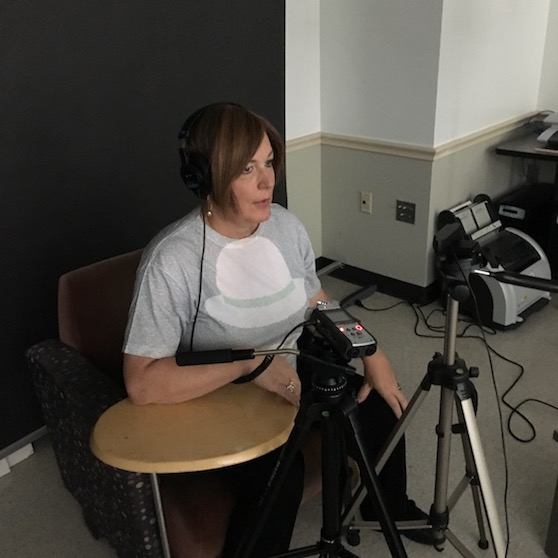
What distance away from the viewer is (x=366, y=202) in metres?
2.78

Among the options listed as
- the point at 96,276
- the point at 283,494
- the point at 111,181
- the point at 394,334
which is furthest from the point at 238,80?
the point at 283,494

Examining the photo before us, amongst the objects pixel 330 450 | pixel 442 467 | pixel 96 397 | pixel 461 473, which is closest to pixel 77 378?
pixel 96 397

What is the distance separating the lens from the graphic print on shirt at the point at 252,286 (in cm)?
126

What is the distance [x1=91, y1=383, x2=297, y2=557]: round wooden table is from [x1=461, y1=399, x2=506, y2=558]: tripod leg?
0.33 meters

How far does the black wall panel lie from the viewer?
1583 mm

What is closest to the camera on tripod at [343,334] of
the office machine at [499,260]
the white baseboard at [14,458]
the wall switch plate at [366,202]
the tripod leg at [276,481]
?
the tripod leg at [276,481]

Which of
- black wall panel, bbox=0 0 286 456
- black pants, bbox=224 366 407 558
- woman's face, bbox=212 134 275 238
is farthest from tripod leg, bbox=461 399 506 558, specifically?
black wall panel, bbox=0 0 286 456

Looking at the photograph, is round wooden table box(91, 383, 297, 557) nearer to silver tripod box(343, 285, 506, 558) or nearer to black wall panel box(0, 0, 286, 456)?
silver tripod box(343, 285, 506, 558)

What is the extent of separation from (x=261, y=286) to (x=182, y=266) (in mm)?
198

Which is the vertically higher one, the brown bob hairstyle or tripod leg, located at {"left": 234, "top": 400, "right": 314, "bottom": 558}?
the brown bob hairstyle

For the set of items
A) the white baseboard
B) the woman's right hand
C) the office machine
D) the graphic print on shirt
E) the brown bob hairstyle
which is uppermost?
the brown bob hairstyle

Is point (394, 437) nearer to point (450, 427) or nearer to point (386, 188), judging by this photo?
point (450, 427)

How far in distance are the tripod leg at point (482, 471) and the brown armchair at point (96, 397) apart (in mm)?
502

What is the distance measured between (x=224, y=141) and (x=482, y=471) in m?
Answer: 0.82
